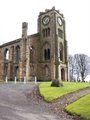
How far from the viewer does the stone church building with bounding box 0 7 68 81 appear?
63875 millimetres

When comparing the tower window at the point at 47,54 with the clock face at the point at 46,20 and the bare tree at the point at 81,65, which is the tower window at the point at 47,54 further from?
the bare tree at the point at 81,65

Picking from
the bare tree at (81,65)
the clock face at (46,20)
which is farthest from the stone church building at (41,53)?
the bare tree at (81,65)

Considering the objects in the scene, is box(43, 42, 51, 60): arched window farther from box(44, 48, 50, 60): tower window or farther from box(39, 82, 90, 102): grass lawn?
box(39, 82, 90, 102): grass lawn

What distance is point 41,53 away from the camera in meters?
69.1

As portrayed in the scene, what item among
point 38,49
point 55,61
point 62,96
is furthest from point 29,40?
point 62,96

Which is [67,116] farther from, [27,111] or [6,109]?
[6,109]

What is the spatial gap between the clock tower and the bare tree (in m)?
19.7

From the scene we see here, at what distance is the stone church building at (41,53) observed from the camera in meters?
63.9

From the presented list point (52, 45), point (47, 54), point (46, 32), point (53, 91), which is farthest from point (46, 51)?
point (53, 91)

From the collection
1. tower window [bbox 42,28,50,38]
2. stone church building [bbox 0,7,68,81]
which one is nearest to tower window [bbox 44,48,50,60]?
stone church building [bbox 0,7,68,81]

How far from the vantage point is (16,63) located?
6612cm

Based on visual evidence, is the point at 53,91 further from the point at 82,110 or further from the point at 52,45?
the point at 52,45

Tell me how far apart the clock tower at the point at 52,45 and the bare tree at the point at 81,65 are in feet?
64.8

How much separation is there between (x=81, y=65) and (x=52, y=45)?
2662 centimetres
